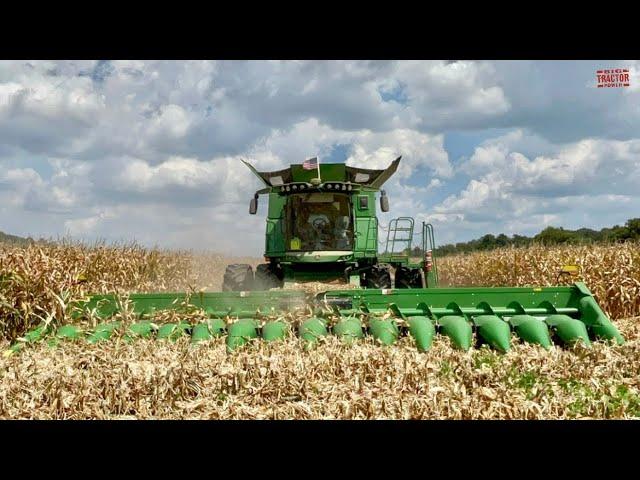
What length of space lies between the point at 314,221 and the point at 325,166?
848 mm

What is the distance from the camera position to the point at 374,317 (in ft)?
19.0

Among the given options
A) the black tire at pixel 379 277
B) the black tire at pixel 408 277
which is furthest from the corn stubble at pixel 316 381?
the black tire at pixel 408 277

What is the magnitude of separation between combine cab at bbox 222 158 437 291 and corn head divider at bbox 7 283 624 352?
86.8 inches

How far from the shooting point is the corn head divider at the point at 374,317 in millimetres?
5551

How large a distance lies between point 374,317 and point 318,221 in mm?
3377

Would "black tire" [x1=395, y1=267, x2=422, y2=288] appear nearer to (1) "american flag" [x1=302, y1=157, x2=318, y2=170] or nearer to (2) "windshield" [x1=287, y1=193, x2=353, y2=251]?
(2) "windshield" [x1=287, y1=193, x2=353, y2=251]

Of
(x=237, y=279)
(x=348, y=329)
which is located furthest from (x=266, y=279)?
(x=348, y=329)

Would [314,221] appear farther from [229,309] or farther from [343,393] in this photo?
[343,393]

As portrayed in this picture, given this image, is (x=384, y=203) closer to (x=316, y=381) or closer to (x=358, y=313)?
(x=358, y=313)

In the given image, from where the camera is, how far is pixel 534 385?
4516 millimetres

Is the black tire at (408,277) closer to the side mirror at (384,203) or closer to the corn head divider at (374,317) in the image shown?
the side mirror at (384,203)

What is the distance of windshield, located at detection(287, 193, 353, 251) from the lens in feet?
28.9

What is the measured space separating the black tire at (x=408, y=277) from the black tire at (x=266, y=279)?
6.19 ft

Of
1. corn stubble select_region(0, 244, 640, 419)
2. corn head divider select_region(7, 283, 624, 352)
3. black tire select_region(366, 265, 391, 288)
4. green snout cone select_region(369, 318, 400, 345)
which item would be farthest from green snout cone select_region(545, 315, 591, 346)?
black tire select_region(366, 265, 391, 288)
